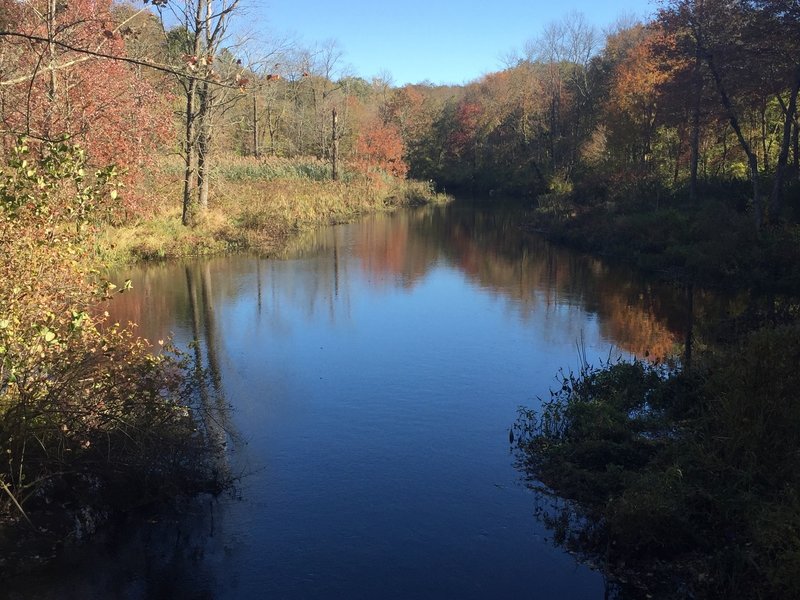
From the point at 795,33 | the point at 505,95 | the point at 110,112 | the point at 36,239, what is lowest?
the point at 36,239

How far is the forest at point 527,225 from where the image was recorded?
19.7ft

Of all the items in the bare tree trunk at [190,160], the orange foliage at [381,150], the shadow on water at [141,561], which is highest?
the orange foliage at [381,150]

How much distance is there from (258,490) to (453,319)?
8053mm

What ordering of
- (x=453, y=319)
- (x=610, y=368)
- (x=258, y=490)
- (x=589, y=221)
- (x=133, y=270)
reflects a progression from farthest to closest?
1. (x=589, y=221)
2. (x=133, y=270)
3. (x=453, y=319)
4. (x=610, y=368)
5. (x=258, y=490)

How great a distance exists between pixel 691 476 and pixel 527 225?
25.2 metres

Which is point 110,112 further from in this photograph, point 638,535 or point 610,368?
point 638,535

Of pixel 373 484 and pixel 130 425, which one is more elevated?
pixel 130 425

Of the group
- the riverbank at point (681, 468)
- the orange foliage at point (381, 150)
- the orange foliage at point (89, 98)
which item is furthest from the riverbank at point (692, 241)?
the orange foliage at point (381, 150)

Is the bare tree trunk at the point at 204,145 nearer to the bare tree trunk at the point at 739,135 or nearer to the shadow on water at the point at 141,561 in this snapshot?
the bare tree trunk at the point at 739,135

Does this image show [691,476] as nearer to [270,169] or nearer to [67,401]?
[67,401]

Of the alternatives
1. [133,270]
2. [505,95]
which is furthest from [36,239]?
[505,95]

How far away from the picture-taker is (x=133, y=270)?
1839 centimetres

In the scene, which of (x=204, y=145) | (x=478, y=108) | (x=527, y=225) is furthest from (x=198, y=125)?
(x=478, y=108)

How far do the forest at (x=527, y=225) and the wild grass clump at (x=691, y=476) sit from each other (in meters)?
0.03
